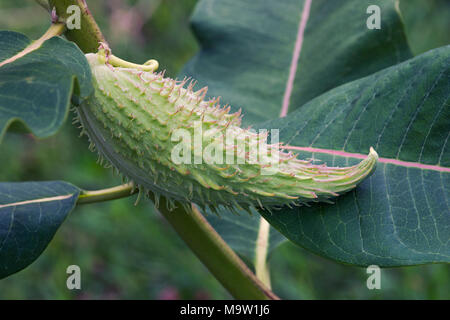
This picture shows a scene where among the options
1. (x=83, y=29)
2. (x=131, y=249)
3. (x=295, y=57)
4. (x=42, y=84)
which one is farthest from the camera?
(x=131, y=249)

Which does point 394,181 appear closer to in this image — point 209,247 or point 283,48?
point 209,247

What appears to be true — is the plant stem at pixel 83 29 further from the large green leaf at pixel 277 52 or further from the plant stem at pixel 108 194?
the large green leaf at pixel 277 52

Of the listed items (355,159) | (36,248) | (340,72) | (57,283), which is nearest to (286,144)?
(355,159)

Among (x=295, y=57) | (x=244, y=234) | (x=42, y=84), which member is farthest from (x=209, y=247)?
(x=295, y=57)

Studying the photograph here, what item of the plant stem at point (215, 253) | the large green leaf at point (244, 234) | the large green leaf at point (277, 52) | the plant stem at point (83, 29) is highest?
the large green leaf at point (277, 52)

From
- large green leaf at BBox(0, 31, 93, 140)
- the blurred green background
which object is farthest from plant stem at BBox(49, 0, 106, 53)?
the blurred green background

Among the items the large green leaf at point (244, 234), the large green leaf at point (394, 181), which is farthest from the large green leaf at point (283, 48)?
the large green leaf at point (394, 181)
